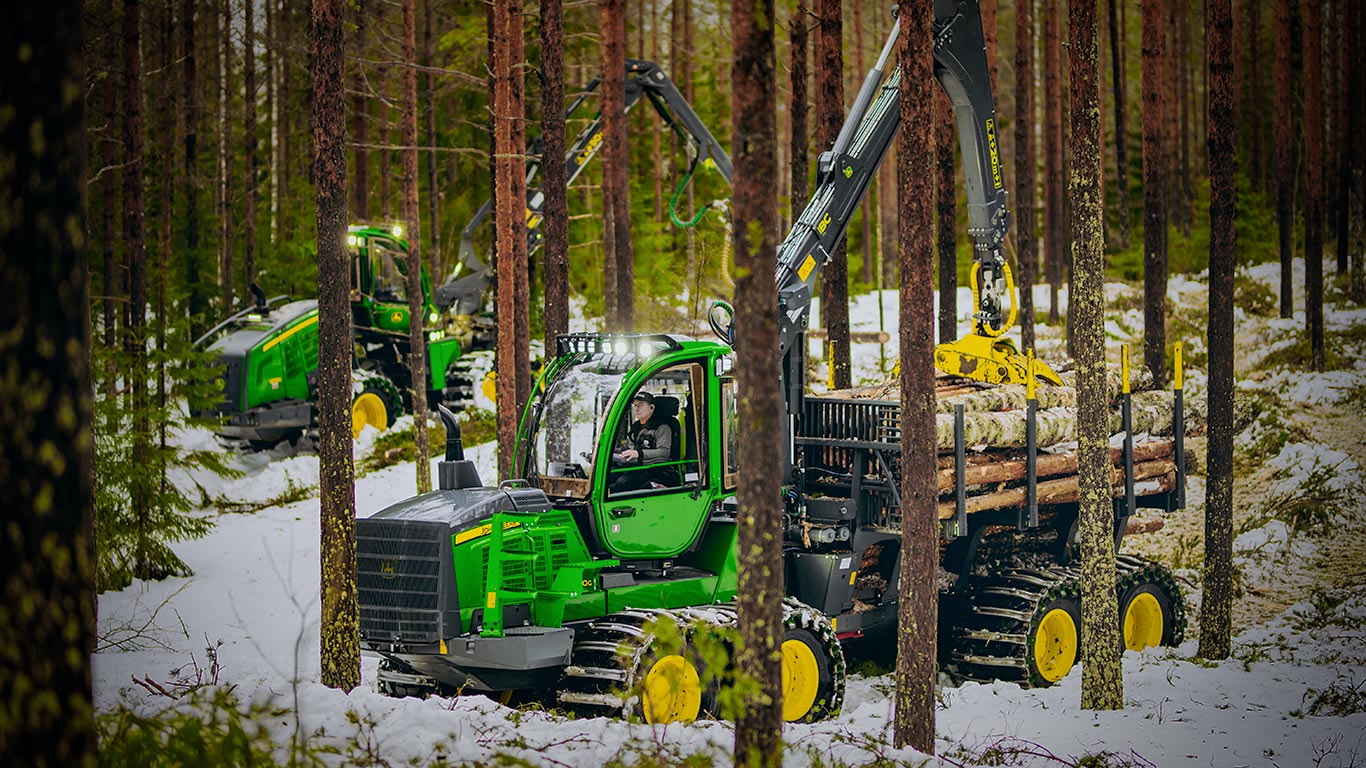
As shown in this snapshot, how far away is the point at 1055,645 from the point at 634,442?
526cm

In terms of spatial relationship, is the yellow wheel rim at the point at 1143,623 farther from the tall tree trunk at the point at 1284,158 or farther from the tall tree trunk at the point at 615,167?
the tall tree trunk at the point at 1284,158

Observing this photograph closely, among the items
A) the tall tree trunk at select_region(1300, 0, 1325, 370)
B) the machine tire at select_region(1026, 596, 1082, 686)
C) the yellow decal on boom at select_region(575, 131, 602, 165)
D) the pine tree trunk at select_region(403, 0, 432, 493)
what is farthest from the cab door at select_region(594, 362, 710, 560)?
the tall tree trunk at select_region(1300, 0, 1325, 370)

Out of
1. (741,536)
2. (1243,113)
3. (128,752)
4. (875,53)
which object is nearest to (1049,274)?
(875,53)

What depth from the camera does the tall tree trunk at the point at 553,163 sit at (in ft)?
55.7

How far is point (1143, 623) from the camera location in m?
14.2

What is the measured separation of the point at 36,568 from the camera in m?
4.50

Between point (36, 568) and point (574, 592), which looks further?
point (574, 592)

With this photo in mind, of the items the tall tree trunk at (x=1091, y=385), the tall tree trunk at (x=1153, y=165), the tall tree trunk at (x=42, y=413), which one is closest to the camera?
the tall tree trunk at (x=42, y=413)

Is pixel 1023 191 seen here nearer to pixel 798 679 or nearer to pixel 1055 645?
pixel 1055 645

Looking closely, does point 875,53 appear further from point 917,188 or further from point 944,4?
point 917,188

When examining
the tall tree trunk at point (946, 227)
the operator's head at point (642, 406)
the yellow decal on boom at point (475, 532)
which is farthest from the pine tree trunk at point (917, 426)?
the tall tree trunk at point (946, 227)

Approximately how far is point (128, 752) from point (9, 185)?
340cm

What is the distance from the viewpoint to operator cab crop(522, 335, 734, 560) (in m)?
10.8

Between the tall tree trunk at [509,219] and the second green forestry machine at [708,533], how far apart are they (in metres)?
5.26
